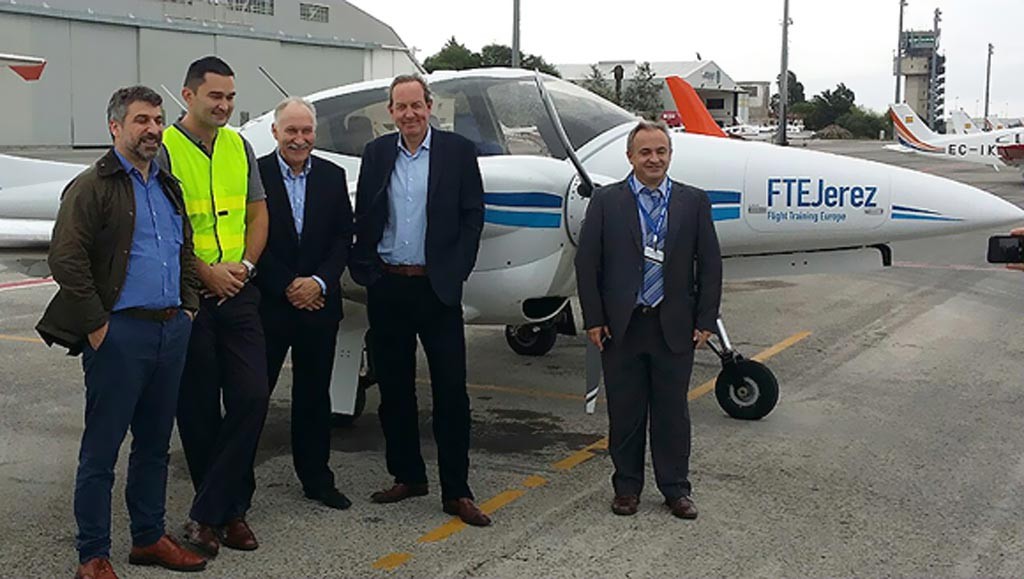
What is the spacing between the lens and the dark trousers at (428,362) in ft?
14.7

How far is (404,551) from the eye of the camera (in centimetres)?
423

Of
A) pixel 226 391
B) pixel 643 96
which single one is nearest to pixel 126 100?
pixel 226 391

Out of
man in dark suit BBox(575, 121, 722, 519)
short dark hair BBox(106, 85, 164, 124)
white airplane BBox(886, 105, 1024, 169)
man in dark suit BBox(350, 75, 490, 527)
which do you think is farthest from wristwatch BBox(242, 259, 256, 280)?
white airplane BBox(886, 105, 1024, 169)

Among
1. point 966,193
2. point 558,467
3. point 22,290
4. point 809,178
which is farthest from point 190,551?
point 22,290

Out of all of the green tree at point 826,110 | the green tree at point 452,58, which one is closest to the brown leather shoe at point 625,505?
the green tree at point 452,58

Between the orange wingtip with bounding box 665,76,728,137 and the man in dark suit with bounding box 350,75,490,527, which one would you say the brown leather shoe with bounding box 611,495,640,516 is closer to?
the man in dark suit with bounding box 350,75,490,527

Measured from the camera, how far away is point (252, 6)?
44.9m

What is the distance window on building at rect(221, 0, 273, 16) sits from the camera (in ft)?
146

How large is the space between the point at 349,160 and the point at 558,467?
2179 mm

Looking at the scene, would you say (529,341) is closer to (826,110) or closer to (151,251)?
(151,251)

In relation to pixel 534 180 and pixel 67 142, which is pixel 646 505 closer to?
pixel 534 180

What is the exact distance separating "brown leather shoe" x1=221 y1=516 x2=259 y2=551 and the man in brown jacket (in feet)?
1.83

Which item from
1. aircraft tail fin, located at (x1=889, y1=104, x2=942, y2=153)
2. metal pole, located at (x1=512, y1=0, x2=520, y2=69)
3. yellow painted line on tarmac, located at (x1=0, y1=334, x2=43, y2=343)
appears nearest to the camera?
yellow painted line on tarmac, located at (x1=0, y1=334, x2=43, y2=343)

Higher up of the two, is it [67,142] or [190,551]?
[67,142]
